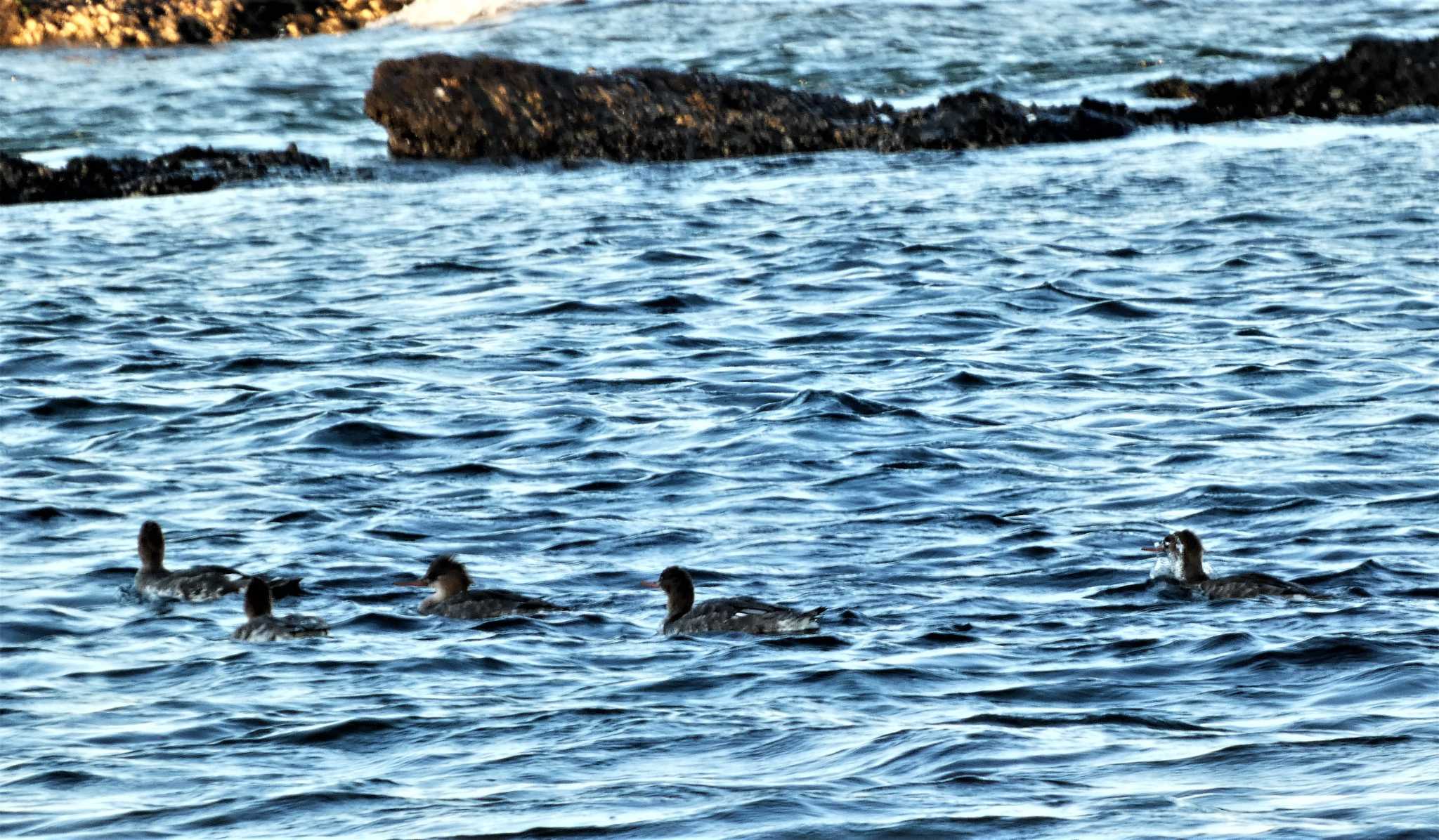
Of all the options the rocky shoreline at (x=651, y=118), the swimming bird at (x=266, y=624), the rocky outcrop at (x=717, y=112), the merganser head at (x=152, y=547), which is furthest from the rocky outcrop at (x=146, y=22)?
the swimming bird at (x=266, y=624)

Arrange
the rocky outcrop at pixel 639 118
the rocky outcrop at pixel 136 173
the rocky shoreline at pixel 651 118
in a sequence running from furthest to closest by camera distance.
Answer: the rocky outcrop at pixel 639 118
the rocky shoreline at pixel 651 118
the rocky outcrop at pixel 136 173

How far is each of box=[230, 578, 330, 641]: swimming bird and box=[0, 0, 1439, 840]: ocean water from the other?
79 millimetres

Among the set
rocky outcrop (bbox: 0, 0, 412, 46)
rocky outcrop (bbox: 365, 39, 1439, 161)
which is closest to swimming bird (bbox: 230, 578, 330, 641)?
rocky outcrop (bbox: 365, 39, 1439, 161)

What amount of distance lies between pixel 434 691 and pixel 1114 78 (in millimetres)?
25833

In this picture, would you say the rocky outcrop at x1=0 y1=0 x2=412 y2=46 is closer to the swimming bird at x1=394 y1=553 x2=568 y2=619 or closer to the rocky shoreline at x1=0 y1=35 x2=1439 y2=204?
the rocky shoreline at x1=0 y1=35 x2=1439 y2=204

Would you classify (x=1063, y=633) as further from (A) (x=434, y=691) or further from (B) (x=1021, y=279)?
(B) (x=1021, y=279)

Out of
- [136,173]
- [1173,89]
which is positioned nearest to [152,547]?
[136,173]

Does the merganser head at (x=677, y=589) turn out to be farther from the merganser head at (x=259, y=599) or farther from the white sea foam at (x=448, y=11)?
the white sea foam at (x=448, y=11)

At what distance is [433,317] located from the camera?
19844 millimetres

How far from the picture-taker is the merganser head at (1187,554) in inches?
431

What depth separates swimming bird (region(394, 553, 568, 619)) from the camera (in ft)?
35.4

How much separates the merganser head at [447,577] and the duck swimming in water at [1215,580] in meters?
3.41

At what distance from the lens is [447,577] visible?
11.1 metres

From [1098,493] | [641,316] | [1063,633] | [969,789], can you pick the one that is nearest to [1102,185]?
[641,316]
